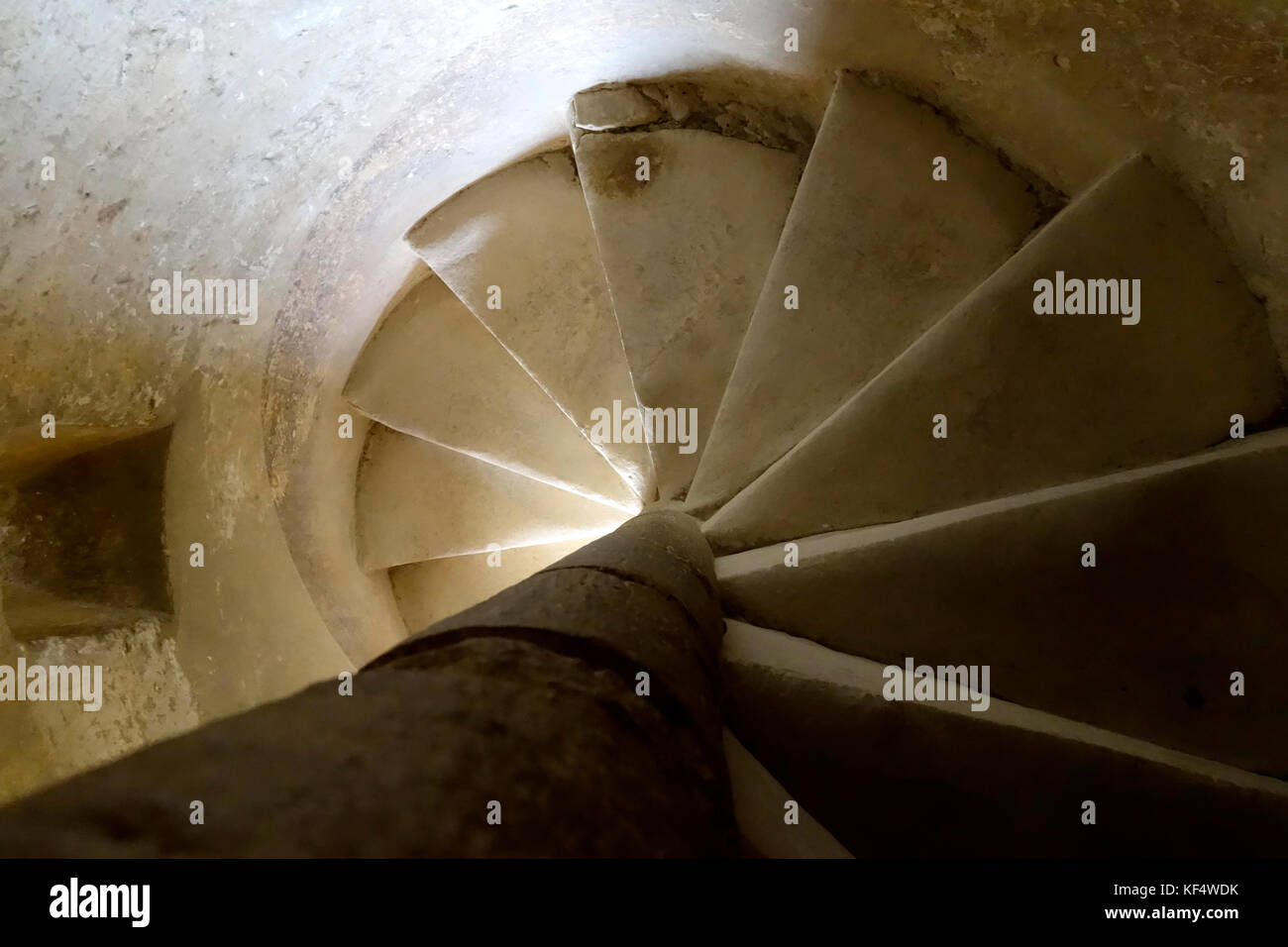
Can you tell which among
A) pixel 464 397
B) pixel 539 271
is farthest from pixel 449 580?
pixel 539 271

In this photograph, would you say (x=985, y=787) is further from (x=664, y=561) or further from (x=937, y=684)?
(x=664, y=561)

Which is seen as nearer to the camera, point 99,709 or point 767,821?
point 767,821

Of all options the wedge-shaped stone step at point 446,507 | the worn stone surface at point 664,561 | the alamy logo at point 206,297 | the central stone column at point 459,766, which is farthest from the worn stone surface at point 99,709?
A: the central stone column at point 459,766

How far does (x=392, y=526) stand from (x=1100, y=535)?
10.8ft

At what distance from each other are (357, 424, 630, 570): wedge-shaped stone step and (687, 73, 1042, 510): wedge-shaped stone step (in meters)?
1.75

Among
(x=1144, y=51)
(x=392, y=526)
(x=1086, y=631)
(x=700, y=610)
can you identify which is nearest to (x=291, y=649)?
(x=392, y=526)

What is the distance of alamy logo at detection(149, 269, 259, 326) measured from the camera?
264cm

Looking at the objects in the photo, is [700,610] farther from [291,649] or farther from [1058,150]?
[291,649]
